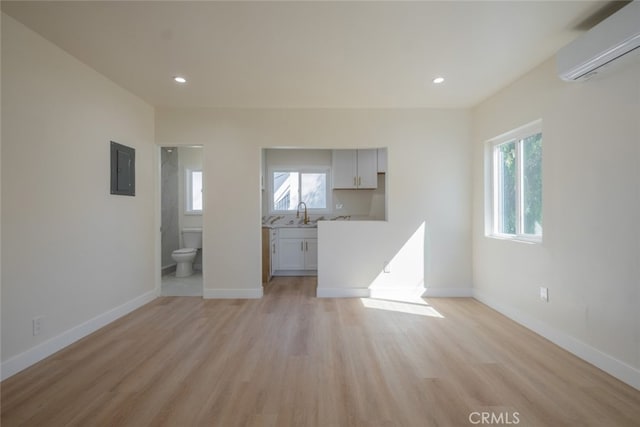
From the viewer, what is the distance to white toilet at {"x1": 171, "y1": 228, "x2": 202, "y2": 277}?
182 inches

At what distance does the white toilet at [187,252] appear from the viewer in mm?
4629

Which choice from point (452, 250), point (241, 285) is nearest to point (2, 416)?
point (241, 285)

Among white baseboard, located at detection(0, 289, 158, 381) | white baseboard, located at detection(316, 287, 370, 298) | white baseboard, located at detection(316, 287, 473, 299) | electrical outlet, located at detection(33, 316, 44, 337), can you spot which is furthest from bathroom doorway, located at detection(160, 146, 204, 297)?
electrical outlet, located at detection(33, 316, 44, 337)

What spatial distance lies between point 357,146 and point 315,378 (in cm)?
265

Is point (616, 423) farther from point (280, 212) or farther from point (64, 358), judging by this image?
point (280, 212)

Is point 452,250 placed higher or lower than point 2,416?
higher

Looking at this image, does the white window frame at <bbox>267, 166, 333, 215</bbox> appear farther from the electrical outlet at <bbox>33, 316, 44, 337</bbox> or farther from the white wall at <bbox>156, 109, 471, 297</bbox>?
the electrical outlet at <bbox>33, 316, 44, 337</bbox>

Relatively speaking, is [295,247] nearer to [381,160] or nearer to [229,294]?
[229,294]

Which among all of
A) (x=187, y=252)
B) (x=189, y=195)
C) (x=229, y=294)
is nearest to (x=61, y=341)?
(x=229, y=294)

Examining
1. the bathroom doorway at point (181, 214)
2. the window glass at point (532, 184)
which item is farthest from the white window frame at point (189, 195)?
the window glass at point (532, 184)

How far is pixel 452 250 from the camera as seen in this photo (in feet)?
11.6

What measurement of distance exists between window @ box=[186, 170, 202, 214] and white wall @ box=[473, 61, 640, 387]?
5.00 metres

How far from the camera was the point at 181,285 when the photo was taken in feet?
13.8

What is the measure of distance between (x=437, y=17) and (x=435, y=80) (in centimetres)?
96
